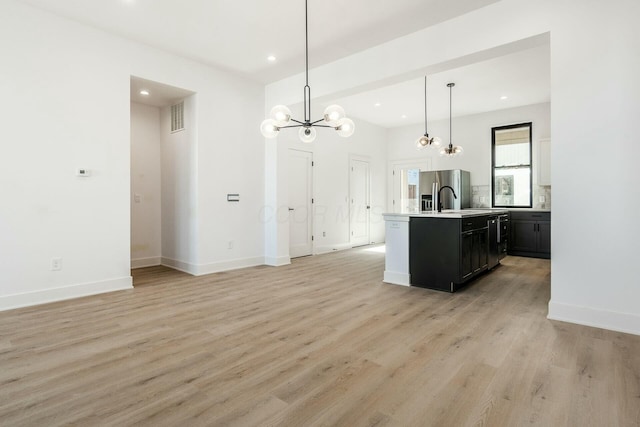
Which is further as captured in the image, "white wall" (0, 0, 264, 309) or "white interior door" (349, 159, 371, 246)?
"white interior door" (349, 159, 371, 246)

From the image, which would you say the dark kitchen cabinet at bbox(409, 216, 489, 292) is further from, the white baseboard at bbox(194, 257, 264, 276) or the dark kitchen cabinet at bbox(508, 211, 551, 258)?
the dark kitchen cabinet at bbox(508, 211, 551, 258)

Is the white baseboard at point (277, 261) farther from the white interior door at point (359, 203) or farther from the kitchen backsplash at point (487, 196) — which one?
the kitchen backsplash at point (487, 196)

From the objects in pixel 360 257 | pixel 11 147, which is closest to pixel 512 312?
pixel 360 257

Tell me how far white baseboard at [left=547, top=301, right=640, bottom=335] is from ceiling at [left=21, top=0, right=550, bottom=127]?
3.06m

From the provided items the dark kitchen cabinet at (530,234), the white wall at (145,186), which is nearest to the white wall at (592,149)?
the dark kitchen cabinet at (530,234)

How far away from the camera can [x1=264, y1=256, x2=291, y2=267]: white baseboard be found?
19.0ft

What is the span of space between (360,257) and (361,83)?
3.41m

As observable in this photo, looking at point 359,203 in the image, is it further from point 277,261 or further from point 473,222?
point 473,222

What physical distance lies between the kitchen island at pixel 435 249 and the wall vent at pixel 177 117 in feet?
12.0

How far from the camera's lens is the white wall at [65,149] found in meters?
3.46

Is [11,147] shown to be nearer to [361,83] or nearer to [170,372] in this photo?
[170,372]

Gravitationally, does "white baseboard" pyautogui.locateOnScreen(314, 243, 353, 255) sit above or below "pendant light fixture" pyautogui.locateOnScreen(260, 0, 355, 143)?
below

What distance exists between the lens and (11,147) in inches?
135

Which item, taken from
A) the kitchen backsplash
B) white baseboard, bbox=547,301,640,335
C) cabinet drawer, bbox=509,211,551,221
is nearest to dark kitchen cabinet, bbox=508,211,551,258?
cabinet drawer, bbox=509,211,551,221
